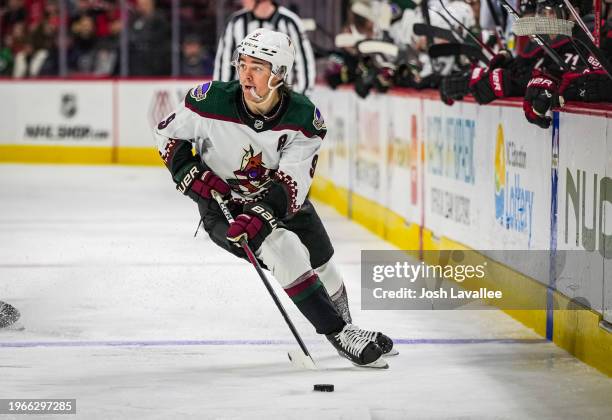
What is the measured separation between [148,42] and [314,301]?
1145cm

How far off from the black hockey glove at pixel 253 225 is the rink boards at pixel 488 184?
1.22 meters

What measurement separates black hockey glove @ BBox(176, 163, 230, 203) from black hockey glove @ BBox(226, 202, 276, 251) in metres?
0.23

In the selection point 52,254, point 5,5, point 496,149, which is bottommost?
point 52,254

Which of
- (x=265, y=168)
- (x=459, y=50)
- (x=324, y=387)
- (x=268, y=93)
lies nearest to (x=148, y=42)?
(x=459, y=50)

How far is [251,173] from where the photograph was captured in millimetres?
5289

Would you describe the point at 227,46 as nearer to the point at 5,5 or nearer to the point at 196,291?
the point at 196,291

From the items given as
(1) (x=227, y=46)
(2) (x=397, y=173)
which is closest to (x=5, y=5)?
(1) (x=227, y=46)

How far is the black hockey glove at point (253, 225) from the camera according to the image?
4.94 metres

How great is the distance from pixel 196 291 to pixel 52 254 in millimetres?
1791

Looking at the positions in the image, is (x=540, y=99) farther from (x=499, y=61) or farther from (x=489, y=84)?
(x=499, y=61)

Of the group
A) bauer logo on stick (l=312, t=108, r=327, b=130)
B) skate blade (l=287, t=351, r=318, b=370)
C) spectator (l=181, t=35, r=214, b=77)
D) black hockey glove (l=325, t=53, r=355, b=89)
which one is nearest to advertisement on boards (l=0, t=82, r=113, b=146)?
spectator (l=181, t=35, r=214, b=77)

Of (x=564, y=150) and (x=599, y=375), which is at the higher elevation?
(x=564, y=150)

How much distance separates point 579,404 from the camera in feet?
14.9

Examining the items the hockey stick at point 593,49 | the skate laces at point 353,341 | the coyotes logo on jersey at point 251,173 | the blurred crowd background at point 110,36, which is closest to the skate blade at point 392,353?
the skate laces at point 353,341
